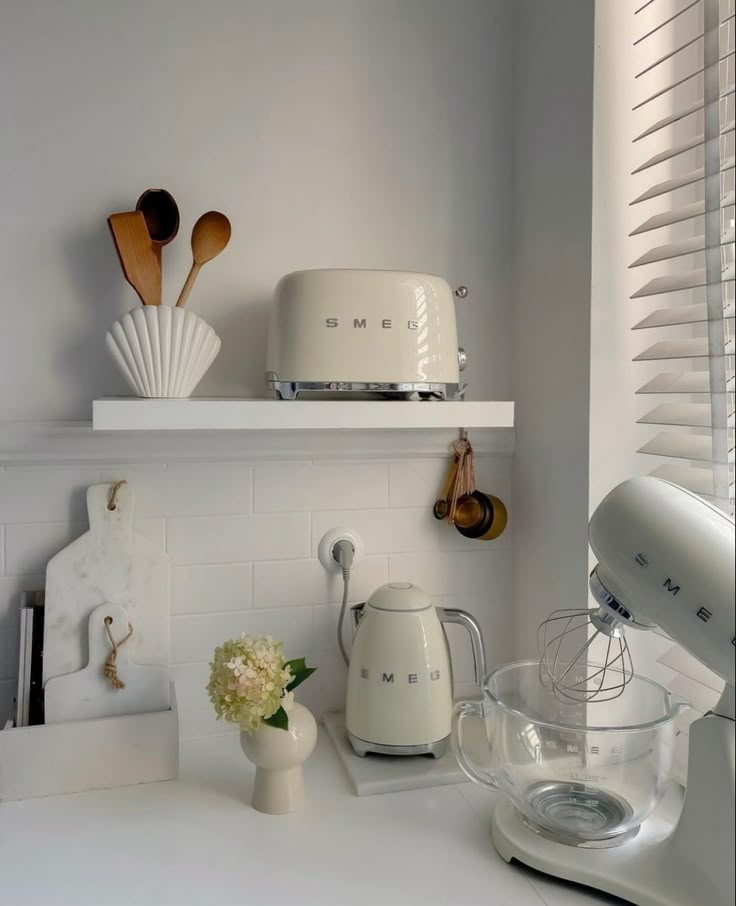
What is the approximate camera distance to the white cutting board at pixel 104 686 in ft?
3.72

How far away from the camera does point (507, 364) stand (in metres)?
1.38

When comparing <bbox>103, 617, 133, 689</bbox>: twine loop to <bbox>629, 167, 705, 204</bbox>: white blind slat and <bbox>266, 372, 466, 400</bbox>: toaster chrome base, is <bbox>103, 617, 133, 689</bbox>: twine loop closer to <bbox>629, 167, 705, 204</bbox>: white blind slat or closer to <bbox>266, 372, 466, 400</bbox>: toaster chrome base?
<bbox>266, 372, 466, 400</bbox>: toaster chrome base

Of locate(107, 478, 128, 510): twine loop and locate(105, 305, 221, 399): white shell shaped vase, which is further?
locate(107, 478, 128, 510): twine loop

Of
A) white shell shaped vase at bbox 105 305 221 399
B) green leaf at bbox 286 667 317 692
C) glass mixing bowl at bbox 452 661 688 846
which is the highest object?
white shell shaped vase at bbox 105 305 221 399

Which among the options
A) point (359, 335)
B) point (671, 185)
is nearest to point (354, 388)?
point (359, 335)

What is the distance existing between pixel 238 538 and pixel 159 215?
1.62 ft

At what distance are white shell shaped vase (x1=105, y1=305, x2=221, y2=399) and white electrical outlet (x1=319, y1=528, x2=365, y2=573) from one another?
1.16 feet

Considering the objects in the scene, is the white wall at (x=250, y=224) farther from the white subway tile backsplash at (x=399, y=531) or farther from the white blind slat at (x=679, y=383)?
the white blind slat at (x=679, y=383)

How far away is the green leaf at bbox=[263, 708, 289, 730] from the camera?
105 cm

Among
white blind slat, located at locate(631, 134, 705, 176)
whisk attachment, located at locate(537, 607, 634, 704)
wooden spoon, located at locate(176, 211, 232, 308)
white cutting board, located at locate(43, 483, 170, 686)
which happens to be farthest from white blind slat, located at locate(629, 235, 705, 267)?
white cutting board, located at locate(43, 483, 170, 686)

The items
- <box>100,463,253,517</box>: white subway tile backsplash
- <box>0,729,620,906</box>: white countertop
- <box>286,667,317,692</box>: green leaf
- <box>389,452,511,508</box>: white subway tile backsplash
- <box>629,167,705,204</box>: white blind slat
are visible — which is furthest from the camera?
<box>389,452,511,508</box>: white subway tile backsplash

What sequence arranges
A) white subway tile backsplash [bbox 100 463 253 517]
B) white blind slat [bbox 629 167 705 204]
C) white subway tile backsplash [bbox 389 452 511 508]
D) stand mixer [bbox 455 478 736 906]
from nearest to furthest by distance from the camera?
stand mixer [bbox 455 478 736 906], white blind slat [bbox 629 167 705 204], white subway tile backsplash [bbox 100 463 253 517], white subway tile backsplash [bbox 389 452 511 508]

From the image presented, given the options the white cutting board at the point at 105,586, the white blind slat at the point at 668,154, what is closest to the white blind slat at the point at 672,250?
the white blind slat at the point at 668,154

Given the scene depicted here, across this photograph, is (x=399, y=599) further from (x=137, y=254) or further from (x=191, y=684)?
(x=137, y=254)
